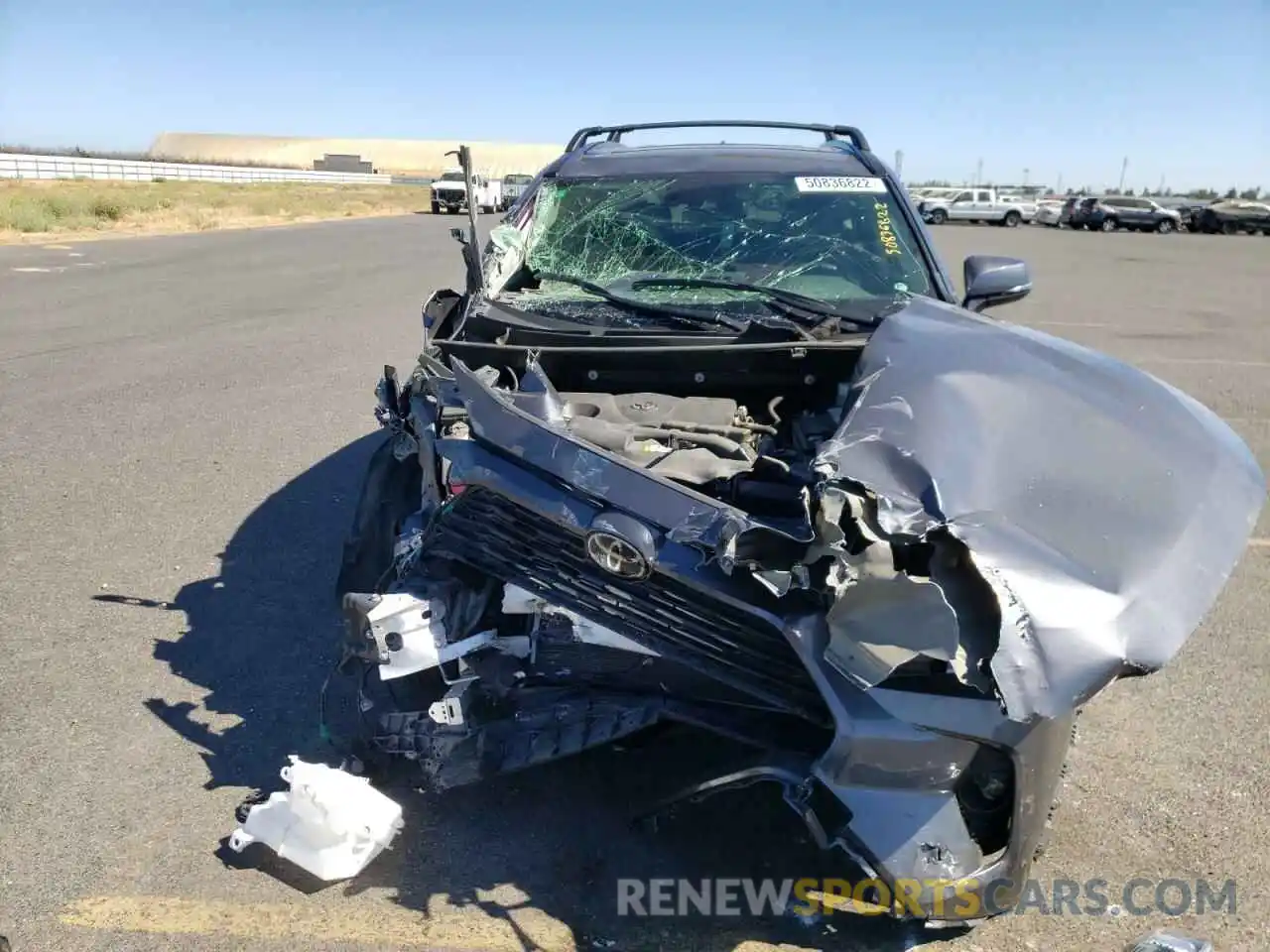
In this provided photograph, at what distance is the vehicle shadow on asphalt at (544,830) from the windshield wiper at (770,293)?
167 centimetres

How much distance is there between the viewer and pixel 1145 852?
10.1 feet

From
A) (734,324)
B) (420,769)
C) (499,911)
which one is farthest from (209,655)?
(734,324)

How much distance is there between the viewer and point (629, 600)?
277cm

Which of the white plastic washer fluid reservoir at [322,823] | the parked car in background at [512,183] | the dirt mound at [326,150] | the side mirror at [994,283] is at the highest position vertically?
the dirt mound at [326,150]

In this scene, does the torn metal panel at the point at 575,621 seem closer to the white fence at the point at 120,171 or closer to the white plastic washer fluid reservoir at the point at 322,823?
the white plastic washer fluid reservoir at the point at 322,823

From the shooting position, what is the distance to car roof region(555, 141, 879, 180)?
481cm

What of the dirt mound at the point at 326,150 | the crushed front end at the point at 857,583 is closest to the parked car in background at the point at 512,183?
the crushed front end at the point at 857,583

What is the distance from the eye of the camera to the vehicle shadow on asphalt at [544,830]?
9.18ft

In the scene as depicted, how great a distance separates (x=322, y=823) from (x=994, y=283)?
10.4 feet

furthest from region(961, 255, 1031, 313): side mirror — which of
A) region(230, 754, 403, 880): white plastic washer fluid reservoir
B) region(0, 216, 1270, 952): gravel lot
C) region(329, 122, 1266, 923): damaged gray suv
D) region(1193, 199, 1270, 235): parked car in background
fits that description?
region(1193, 199, 1270, 235): parked car in background

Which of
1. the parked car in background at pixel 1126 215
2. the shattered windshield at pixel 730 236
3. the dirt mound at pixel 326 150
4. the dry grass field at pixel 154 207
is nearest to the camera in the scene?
the shattered windshield at pixel 730 236

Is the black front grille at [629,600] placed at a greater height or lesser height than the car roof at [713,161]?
lesser

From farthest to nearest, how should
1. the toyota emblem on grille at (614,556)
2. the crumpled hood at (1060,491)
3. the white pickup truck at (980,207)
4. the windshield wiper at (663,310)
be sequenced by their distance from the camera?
1. the white pickup truck at (980,207)
2. the windshield wiper at (663,310)
3. the toyota emblem on grille at (614,556)
4. the crumpled hood at (1060,491)

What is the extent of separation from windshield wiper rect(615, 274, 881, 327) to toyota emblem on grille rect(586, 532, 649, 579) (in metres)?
1.72
